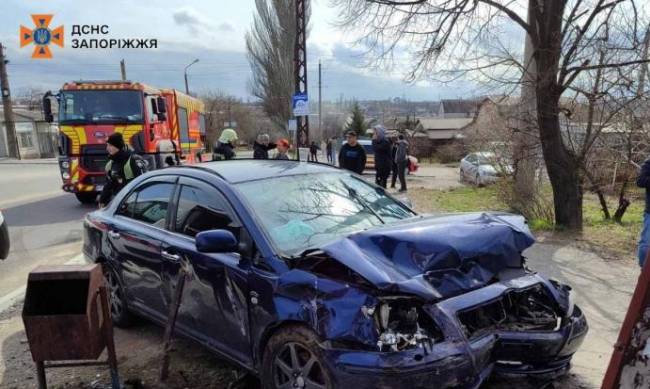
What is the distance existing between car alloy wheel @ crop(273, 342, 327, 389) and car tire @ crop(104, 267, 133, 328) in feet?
7.16

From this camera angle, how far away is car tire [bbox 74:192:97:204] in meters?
12.8

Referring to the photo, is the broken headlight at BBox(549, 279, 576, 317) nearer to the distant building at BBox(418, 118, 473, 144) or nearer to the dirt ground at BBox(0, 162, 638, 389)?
the dirt ground at BBox(0, 162, 638, 389)

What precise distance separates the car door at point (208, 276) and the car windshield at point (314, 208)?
9.5 inches

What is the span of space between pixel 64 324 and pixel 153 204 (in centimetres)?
133

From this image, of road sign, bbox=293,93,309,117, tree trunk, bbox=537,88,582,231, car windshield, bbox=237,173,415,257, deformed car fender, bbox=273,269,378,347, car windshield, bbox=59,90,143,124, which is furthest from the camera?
road sign, bbox=293,93,309,117

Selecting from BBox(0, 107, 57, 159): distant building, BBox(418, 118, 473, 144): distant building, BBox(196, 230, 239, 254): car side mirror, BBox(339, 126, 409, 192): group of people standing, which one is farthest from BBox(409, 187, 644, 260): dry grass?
BBox(0, 107, 57, 159): distant building

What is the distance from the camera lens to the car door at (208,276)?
314cm

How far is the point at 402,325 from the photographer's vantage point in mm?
2547

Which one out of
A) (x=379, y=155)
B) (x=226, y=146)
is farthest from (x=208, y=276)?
(x=379, y=155)

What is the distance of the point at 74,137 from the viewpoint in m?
12.2

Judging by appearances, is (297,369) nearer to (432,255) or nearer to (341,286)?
(341,286)

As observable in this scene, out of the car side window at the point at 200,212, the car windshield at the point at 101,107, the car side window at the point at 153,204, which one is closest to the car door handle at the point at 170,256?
the car side window at the point at 200,212

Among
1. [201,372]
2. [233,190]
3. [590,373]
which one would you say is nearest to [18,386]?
[201,372]

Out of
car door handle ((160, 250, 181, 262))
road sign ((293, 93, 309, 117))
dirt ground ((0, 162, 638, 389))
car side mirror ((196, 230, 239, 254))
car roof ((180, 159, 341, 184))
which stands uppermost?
road sign ((293, 93, 309, 117))
